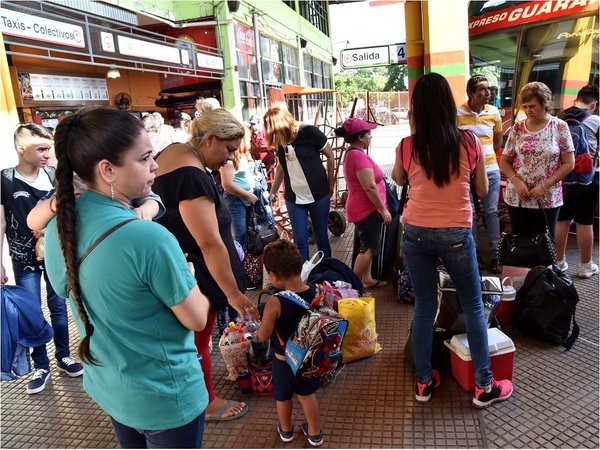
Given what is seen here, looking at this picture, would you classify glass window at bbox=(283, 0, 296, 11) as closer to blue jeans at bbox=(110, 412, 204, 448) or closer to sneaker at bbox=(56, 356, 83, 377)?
sneaker at bbox=(56, 356, 83, 377)

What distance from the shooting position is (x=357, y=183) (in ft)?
13.9

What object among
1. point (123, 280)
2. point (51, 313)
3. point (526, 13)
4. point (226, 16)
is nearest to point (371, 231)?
point (51, 313)

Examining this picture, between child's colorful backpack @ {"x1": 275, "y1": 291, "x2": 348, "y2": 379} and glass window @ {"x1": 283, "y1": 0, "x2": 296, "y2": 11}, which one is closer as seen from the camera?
child's colorful backpack @ {"x1": 275, "y1": 291, "x2": 348, "y2": 379}

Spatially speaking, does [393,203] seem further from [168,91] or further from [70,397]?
[168,91]

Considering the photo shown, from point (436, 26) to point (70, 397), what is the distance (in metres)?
5.02

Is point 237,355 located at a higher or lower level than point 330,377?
higher

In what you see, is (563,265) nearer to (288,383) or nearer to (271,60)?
(288,383)

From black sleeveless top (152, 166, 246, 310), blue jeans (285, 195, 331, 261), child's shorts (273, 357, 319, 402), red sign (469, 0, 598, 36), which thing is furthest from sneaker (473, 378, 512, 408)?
red sign (469, 0, 598, 36)

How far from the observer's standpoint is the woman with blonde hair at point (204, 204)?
222 centimetres

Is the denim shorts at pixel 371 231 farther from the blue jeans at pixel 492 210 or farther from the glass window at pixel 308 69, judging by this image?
the glass window at pixel 308 69

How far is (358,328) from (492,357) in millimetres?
886

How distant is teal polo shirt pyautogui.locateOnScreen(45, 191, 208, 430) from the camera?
1278 mm

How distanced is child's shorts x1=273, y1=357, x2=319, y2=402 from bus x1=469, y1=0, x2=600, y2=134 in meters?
4.89

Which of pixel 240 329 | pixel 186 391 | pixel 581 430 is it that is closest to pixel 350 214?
pixel 240 329
